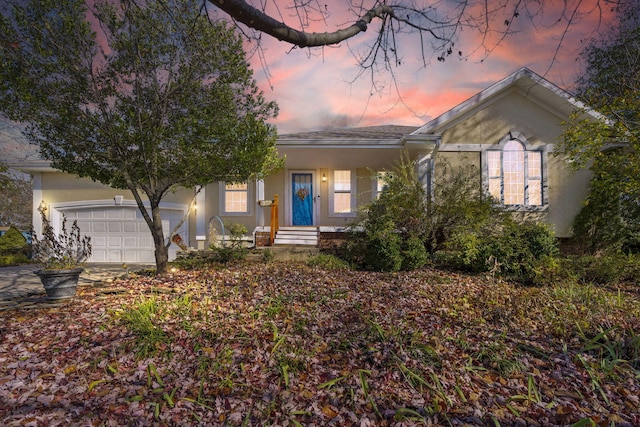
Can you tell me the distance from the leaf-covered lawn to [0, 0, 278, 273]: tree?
9.62ft

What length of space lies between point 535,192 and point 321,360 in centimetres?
968

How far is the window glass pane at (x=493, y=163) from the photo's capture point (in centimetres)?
1012

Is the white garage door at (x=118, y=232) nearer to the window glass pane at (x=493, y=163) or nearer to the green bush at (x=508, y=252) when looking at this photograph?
the green bush at (x=508, y=252)

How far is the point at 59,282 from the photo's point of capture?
16.6 ft

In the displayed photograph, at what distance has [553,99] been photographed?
9883mm

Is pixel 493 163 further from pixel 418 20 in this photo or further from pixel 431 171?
pixel 418 20

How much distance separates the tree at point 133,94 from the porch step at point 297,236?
9.58 feet

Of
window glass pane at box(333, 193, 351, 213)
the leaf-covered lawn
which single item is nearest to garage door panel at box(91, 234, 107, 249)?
the leaf-covered lawn

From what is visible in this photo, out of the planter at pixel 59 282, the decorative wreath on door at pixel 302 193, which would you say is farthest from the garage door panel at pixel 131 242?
the planter at pixel 59 282

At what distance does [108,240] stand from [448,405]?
11394 mm

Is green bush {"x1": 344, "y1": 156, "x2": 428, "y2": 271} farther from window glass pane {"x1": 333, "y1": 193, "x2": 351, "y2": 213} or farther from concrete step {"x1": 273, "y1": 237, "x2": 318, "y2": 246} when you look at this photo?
window glass pane {"x1": 333, "y1": 193, "x2": 351, "y2": 213}

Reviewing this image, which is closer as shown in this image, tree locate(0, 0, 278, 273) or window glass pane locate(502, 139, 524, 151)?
tree locate(0, 0, 278, 273)

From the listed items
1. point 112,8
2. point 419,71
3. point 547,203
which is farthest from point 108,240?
point 547,203

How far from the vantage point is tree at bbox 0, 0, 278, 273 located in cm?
561
